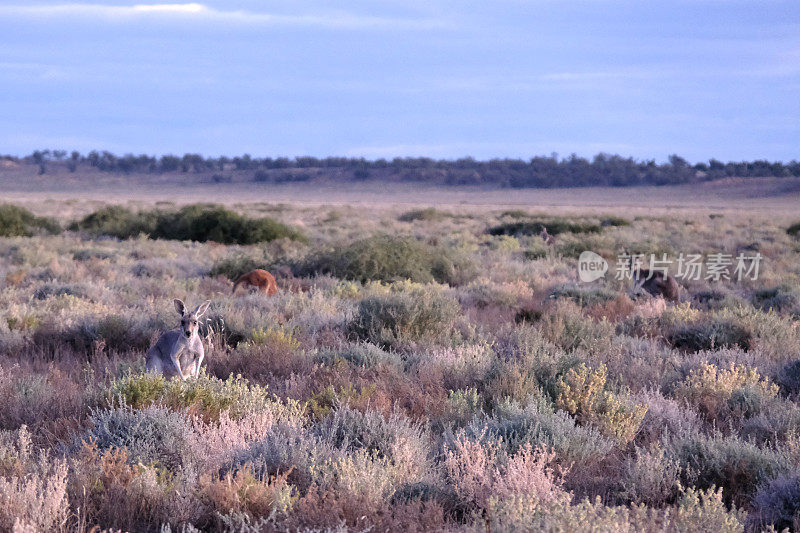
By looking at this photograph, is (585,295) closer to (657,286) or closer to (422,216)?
(657,286)

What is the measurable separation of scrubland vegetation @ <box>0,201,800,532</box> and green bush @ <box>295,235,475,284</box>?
7.07 feet

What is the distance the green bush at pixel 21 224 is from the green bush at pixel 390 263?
15.8 metres

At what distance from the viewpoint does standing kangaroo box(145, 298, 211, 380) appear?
5816 mm

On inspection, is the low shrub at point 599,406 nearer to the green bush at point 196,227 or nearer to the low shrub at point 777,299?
the low shrub at point 777,299

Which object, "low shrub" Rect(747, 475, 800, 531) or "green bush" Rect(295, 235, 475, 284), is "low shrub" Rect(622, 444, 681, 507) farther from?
"green bush" Rect(295, 235, 475, 284)

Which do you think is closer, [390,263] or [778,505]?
[778,505]

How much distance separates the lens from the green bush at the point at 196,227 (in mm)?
24098

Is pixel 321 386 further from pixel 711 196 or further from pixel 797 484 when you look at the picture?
pixel 711 196

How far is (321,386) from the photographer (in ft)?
19.0

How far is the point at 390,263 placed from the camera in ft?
45.3

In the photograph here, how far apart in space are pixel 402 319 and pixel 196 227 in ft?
63.0

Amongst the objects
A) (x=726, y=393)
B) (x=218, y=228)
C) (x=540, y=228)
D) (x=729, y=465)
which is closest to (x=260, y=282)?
(x=726, y=393)

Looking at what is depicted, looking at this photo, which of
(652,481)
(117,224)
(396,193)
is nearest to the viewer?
(652,481)

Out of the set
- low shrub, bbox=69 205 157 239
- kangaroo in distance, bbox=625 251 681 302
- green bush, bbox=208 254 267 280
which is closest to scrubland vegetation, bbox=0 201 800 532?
kangaroo in distance, bbox=625 251 681 302
